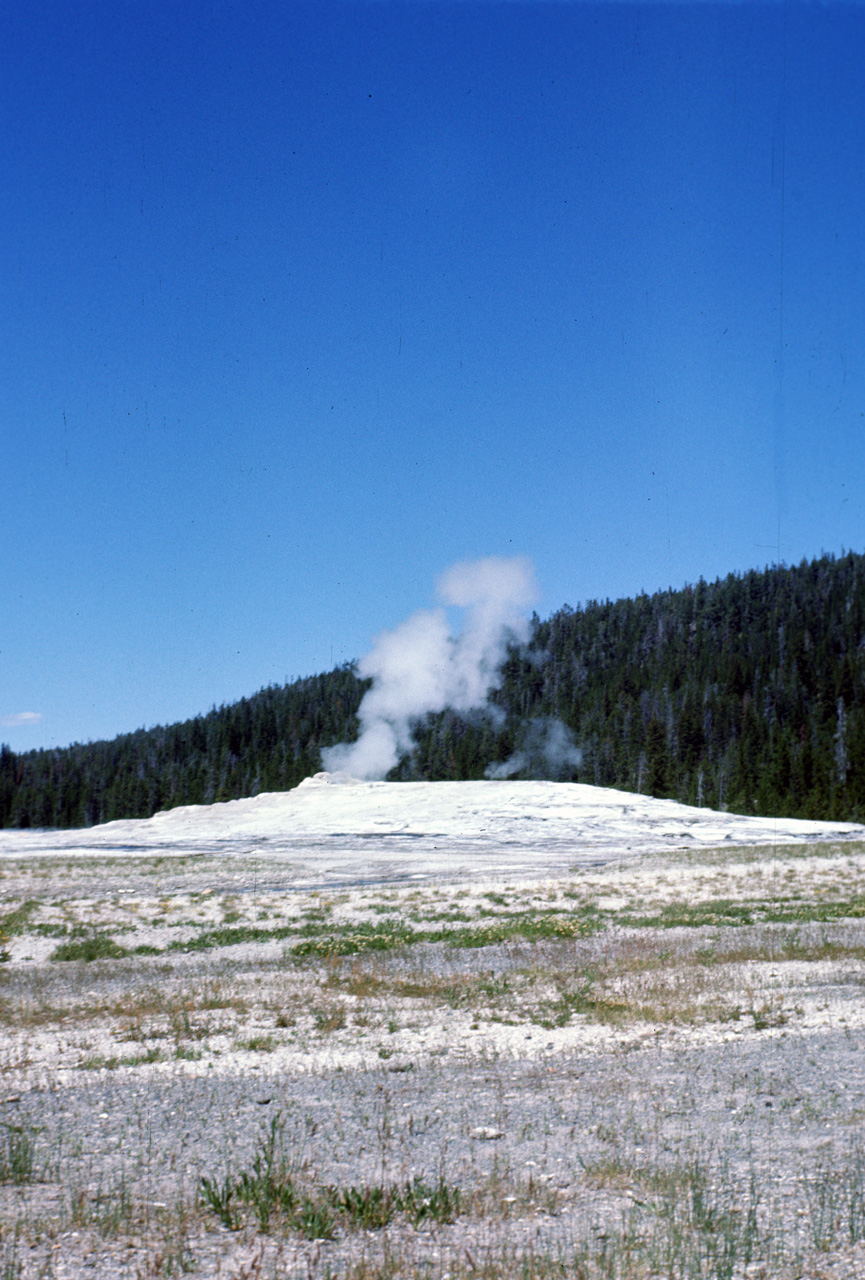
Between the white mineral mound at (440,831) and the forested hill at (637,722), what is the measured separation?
41745 millimetres

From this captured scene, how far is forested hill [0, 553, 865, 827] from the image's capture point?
344 feet

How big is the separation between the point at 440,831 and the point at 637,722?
73.7 m

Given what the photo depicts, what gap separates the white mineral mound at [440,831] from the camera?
158 ft

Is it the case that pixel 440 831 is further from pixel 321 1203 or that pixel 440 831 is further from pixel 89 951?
pixel 321 1203

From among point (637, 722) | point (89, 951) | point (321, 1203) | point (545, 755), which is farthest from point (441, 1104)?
point (545, 755)

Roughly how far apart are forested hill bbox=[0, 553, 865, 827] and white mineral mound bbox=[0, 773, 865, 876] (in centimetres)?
4175

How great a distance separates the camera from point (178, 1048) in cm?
1214

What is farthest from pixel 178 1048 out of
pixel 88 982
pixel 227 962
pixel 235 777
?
pixel 235 777

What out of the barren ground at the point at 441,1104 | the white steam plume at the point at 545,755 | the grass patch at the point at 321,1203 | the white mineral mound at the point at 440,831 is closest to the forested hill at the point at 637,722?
the white steam plume at the point at 545,755

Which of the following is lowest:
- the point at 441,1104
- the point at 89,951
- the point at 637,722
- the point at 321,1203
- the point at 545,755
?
the point at 89,951

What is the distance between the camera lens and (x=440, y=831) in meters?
52.5

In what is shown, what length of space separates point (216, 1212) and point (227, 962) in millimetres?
14295

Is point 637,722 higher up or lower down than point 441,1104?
higher up

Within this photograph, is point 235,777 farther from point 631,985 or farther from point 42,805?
point 631,985
